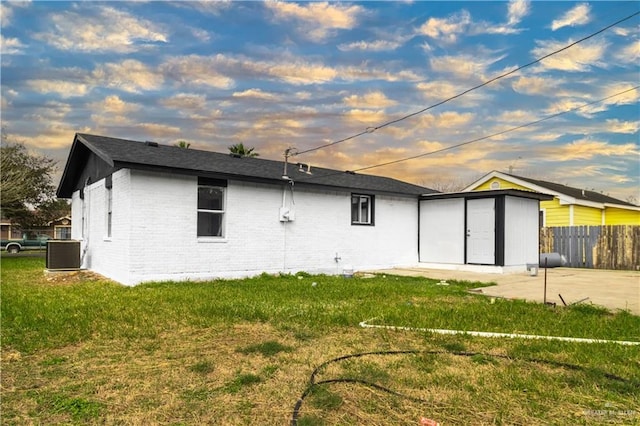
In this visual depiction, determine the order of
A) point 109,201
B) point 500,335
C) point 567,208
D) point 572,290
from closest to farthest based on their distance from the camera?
1. point 500,335
2. point 572,290
3. point 109,201
4. point 567,208

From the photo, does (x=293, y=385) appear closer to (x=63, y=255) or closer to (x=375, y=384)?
(x=375, y=384)

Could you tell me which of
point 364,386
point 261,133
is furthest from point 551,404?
point 261,133

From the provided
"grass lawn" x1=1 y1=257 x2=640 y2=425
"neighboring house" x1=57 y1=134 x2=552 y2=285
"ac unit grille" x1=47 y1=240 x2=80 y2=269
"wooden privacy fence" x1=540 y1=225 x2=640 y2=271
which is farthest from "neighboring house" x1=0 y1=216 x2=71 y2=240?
"wooden privacy fence" x1=540 y1=225 x2=640 y2=271

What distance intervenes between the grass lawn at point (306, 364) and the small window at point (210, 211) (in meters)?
3.84

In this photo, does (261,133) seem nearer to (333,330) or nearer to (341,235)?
(341,235)

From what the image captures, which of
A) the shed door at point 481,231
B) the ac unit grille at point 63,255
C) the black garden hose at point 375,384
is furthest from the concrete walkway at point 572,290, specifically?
the ac unit grille at point 63,255

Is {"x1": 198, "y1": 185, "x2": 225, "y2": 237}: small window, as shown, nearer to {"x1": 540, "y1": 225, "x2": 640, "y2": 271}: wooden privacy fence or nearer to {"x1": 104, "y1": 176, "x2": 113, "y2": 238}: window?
{"x1": 104, "y1": 176, "x2": 113, "y2": 238}: window

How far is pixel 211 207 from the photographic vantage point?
11.2 m

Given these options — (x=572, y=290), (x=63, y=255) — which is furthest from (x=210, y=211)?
(x=572, y=290)

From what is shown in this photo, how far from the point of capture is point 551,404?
124 inches

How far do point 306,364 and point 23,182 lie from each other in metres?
25.7

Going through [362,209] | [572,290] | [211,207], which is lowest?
[572,290]

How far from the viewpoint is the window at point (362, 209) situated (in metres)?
14.5

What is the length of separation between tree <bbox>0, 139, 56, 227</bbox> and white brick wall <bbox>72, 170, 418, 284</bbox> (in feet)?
30.4
